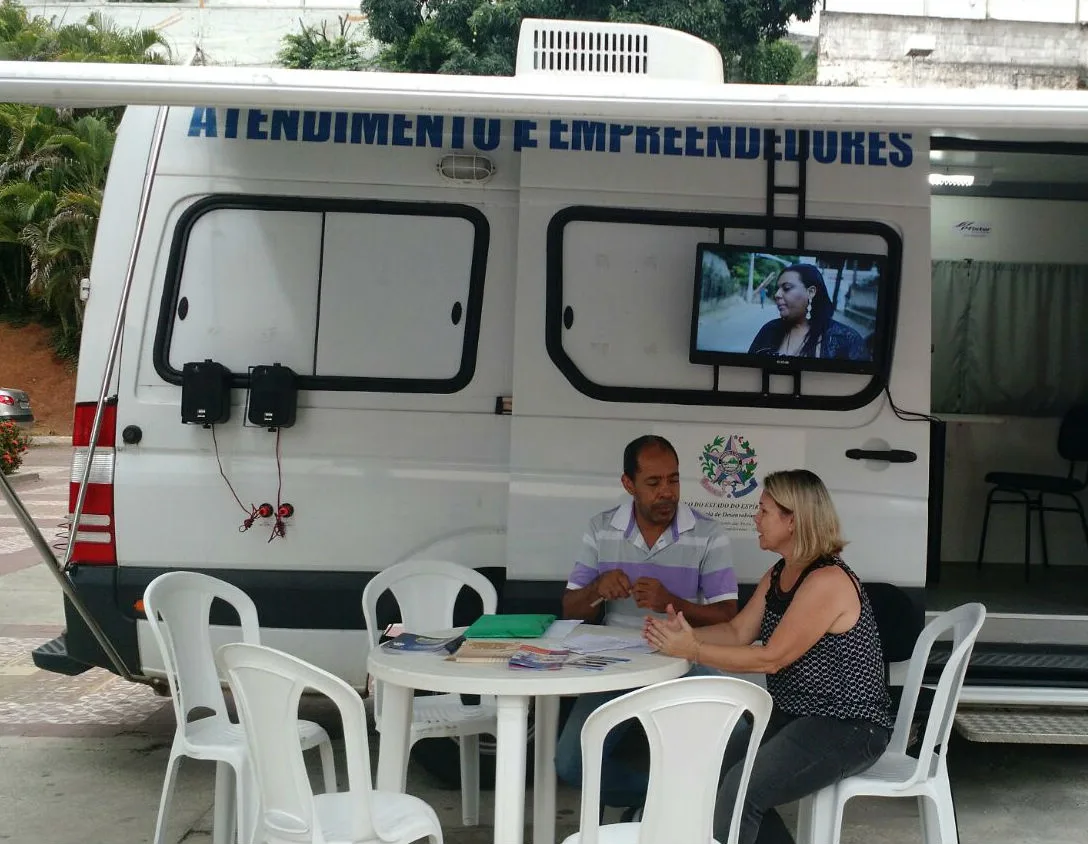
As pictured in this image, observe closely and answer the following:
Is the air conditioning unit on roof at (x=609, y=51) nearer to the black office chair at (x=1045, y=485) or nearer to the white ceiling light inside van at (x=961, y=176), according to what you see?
the white ceiling light inside van at (x=961, y=176)

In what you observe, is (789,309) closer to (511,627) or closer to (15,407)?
(511,627)

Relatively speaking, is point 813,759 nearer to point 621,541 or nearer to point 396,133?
point 621,541

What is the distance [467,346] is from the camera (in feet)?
14.2

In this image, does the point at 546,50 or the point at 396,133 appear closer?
the point at 546,50

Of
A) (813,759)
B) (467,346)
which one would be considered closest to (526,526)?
(467,346)

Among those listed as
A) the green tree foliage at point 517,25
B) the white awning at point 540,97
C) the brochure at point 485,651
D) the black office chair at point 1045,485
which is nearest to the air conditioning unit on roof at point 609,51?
the white awning at point 540,97

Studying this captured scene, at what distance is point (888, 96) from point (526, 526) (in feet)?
6.36

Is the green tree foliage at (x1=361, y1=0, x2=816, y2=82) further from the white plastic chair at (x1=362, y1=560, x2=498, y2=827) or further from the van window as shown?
the white plastic chair at (x1=362, y1=560, x2=498, y2=827)

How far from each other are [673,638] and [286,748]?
1.04 metres

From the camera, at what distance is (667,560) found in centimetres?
389

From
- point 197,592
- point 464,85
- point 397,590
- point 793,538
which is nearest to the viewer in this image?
point 464,85

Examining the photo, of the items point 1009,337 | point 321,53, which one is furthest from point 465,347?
point 321,53

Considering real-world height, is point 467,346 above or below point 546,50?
below

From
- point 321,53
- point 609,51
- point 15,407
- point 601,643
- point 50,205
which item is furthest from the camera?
point 321,53
